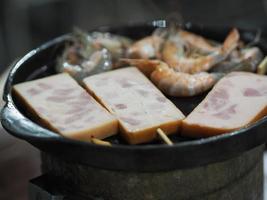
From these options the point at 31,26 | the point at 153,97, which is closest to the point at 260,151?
the point at 153,97

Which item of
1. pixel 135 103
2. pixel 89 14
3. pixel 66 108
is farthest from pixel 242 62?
pixel 89 14

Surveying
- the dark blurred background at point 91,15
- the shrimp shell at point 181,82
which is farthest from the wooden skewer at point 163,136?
the dark blurred background at point 91,15

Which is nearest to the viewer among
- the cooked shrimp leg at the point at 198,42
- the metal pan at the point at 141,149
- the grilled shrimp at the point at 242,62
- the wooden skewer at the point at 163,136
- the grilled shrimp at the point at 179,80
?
the metal pan at the point at 141,149

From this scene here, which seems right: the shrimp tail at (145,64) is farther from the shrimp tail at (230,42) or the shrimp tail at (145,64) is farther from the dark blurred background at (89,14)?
the dark blurred background at (89,14)

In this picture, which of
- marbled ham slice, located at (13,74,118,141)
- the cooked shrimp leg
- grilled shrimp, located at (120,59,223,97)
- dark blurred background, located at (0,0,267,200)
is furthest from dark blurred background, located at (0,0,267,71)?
marbled ham slice, located at (13,74,118,141)

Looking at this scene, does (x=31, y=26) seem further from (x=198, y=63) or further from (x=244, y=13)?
(x=198, y=63)

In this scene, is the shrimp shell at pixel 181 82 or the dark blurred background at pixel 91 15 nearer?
the shrimp shell at pixel 181 82

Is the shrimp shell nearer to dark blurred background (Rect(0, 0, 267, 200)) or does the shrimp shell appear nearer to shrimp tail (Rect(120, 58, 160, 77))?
shrimp tail (Rect(120, 58, 160, 77))
